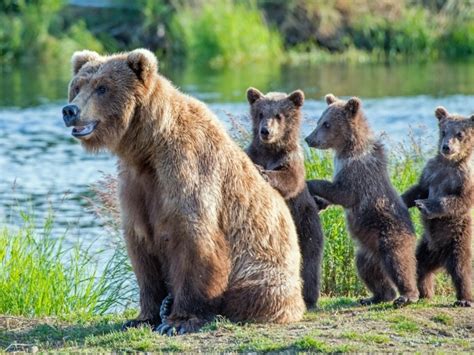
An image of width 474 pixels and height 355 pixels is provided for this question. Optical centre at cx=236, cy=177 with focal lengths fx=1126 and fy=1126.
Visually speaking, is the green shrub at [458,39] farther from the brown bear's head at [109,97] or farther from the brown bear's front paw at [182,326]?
the brown bear's front paw at [182,326]

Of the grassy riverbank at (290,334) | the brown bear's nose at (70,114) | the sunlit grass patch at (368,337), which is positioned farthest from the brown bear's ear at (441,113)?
the brown bear's nose at (70,114)

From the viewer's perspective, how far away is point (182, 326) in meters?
9.16

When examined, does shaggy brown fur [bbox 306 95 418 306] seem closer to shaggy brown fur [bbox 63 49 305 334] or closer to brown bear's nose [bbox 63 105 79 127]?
shaggy brown fur [bbox 63 49 305 334]

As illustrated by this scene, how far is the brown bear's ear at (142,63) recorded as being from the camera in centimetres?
908

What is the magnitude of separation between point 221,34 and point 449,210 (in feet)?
101

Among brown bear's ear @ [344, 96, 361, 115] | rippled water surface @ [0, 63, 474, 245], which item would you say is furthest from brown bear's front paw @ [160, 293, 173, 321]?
rippled water surface @ [0, 63, 474, 245]

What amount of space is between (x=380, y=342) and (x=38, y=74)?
30000 millimetres

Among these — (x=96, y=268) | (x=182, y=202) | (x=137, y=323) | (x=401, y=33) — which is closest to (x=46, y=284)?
(x=96, y=268)

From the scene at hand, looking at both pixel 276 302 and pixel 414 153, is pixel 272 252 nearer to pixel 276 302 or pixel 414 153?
pixel 276 302

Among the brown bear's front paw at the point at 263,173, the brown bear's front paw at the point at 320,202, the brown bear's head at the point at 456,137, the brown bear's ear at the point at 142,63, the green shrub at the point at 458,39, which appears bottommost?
the brown bear's front paw at the point at 320,202

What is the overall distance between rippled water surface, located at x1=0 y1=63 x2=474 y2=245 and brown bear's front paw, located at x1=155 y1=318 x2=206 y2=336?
194 inches

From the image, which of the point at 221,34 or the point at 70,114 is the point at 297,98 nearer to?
the point at 70,114

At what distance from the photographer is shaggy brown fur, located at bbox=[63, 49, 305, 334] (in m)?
9.05

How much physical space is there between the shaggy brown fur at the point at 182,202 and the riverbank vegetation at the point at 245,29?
1227 inches
